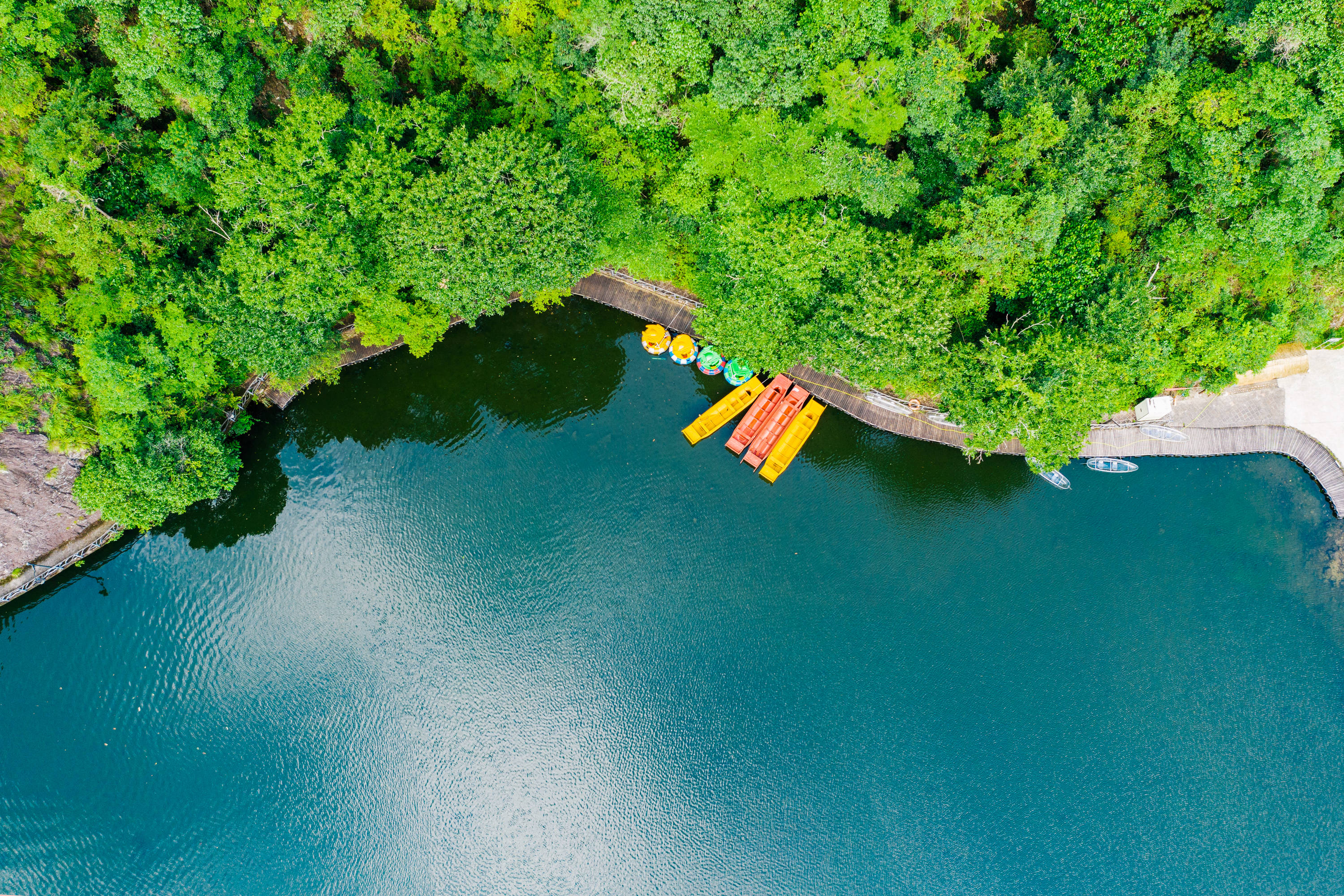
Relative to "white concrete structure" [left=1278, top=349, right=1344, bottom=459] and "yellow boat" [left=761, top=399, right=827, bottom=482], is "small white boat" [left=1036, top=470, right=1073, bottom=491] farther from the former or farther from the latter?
"yellow boat" [left=761, top=399, right=827, bottom=482]

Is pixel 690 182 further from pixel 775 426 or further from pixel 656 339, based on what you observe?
pixel 775 426

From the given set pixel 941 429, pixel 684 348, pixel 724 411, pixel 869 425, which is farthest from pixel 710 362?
pixel 941 429

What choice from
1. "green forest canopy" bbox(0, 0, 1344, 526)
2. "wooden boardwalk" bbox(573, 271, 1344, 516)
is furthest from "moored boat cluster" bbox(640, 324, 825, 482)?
"green forest canopy" bbox(0, 0, 1344, 526)

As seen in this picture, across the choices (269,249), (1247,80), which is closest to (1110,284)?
(1247,80)

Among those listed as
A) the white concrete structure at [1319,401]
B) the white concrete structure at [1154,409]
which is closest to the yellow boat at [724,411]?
the white concrete structure at [1154,409]

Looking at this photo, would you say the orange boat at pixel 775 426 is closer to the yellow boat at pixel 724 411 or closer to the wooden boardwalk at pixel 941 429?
the wooden boardwalk at pixel 941 429

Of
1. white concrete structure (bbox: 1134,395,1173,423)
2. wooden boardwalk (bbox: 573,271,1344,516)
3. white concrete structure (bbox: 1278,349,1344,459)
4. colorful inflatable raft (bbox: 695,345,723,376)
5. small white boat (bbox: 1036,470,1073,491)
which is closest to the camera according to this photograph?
white concrete structure (bbox: 1278,349,1344,459)
